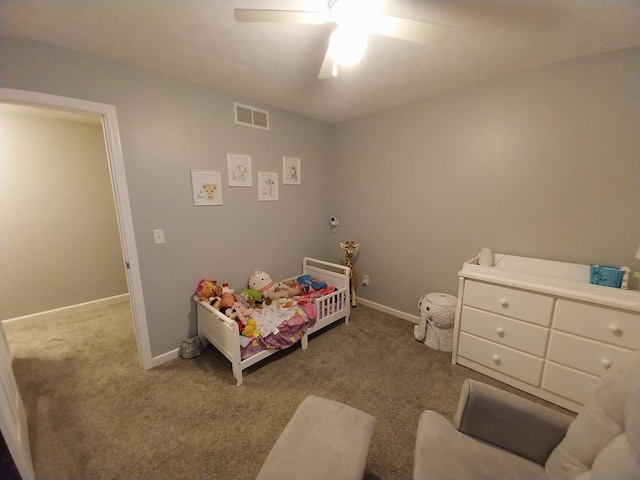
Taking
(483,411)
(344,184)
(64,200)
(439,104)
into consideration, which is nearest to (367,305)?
(344,184)

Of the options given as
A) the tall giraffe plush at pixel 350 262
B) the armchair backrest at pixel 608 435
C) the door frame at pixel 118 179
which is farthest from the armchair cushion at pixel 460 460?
the door frame at pixel 118 179

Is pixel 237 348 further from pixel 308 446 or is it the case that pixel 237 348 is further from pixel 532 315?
pixel 532 315

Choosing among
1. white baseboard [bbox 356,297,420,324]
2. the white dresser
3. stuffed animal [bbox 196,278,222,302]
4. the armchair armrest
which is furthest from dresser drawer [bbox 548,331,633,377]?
stuffed animal [bbox 196,278,222,302]

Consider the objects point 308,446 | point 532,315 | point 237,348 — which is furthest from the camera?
point 237,348

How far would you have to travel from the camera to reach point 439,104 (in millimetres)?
2352

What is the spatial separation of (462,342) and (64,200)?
4.71 meters

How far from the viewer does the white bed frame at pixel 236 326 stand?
1.85m

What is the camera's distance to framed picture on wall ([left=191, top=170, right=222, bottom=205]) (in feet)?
7.09

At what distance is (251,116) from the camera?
8.04ft

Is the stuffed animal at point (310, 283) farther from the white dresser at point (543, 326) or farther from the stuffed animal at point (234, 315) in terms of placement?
the white dresser at point (543, 326)

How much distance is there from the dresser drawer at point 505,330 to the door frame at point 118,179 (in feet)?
8.90

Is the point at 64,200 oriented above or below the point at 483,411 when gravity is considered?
above

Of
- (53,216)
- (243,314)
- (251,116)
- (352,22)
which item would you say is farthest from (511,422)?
(53,216)

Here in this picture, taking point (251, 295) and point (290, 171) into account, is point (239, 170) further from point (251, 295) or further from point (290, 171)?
point (251, 295)
